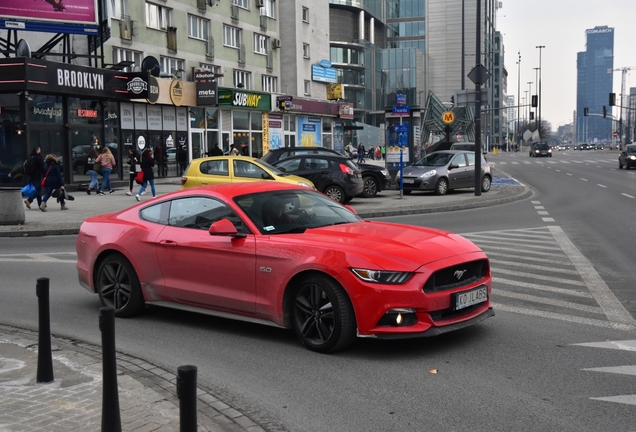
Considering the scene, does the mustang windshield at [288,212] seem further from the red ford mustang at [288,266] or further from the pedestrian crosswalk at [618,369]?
the pedestrian crosswalk at [618,369]

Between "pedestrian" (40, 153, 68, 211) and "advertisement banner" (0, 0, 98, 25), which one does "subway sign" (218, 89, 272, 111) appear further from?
"pedestrian" (40, 153, 68, 211)

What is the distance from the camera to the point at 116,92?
32438 millimetres

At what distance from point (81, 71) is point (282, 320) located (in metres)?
26.3

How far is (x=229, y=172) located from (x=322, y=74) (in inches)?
1576

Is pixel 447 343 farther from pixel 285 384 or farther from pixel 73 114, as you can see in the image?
pixel 73 114

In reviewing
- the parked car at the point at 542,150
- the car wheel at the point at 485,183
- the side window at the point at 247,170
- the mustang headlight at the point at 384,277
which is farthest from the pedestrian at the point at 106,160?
the parked car at the point at 542,150

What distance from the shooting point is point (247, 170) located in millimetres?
20406

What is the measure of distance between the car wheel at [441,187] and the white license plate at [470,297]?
802 inches

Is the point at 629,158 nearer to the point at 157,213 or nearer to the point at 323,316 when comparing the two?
the point at 157,213

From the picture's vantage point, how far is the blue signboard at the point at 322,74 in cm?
5829

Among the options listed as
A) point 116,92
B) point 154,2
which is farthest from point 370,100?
point 116,92

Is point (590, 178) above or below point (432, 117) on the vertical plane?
below

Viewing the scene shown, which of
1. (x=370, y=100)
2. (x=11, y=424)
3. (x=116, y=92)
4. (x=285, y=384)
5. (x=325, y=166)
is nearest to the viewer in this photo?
(x=11, y=424)

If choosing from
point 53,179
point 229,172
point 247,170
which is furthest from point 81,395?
point 53,179
